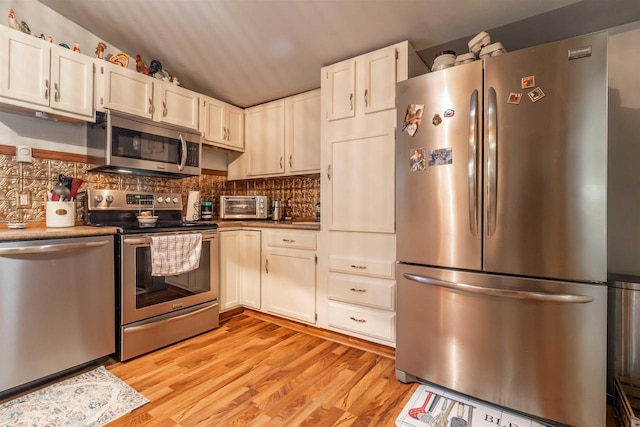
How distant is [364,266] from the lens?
2275mm

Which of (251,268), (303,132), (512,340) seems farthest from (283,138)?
(512,340)

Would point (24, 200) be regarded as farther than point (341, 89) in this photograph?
No

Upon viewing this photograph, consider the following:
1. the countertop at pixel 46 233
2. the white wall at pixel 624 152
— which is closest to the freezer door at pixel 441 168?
the white wall at pixel 624 152

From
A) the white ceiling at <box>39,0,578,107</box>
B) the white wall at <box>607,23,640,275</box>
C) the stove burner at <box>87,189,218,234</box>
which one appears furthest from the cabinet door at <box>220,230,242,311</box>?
the white wall at <box>607,23,640,275</box>

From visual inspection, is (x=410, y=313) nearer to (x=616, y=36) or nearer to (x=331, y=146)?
(x=331, y=146)

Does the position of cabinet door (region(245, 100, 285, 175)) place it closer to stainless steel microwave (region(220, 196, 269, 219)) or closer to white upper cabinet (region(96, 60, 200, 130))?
stainless steel microwave (region(220, 196, 269, 219))

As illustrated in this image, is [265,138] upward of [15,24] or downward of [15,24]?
downward

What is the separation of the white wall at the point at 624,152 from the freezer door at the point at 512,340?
0.87 m

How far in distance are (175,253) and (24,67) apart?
1.54m

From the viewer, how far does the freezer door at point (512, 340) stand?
1348 mm

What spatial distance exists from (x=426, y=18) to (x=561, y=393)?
7.37 ft

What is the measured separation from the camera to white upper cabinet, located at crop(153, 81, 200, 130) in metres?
2.67

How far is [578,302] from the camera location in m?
1.35

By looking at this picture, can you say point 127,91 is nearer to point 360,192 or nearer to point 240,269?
point 240,269
